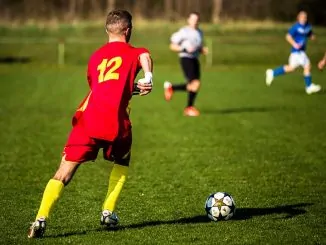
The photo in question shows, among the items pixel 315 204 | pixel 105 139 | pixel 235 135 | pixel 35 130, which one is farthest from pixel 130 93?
pixel 35 130

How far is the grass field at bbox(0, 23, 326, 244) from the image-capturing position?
22.4ft

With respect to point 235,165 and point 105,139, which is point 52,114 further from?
point 105,139

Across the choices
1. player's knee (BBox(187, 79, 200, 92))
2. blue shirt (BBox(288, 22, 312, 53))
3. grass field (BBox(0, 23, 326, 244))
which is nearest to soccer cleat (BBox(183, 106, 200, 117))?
grass field (BBox(0, 23, 326, 244))

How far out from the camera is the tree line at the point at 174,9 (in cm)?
5625

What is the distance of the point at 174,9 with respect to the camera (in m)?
67.0

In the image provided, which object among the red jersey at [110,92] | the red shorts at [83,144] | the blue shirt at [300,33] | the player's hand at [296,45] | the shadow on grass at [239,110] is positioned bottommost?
the shadow on grass at [239,110]

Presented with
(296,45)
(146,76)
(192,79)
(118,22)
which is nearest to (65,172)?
(146,76)

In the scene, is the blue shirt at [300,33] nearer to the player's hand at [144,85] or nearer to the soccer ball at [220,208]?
the soccer ball at [220,208]

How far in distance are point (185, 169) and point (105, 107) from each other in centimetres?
404

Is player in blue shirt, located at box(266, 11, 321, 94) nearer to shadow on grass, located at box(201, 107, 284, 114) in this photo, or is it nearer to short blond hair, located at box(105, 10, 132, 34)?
shadow on grass, located at box(201, 107, 284, 114)

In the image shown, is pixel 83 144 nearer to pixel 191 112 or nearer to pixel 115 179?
pixel 115 179

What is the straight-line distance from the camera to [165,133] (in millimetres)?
14203

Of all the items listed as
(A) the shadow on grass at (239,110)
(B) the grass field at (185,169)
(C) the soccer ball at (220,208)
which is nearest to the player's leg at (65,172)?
(B) the grass field at (185,169)

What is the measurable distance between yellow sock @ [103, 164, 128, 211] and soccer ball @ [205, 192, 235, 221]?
2.97 feet
